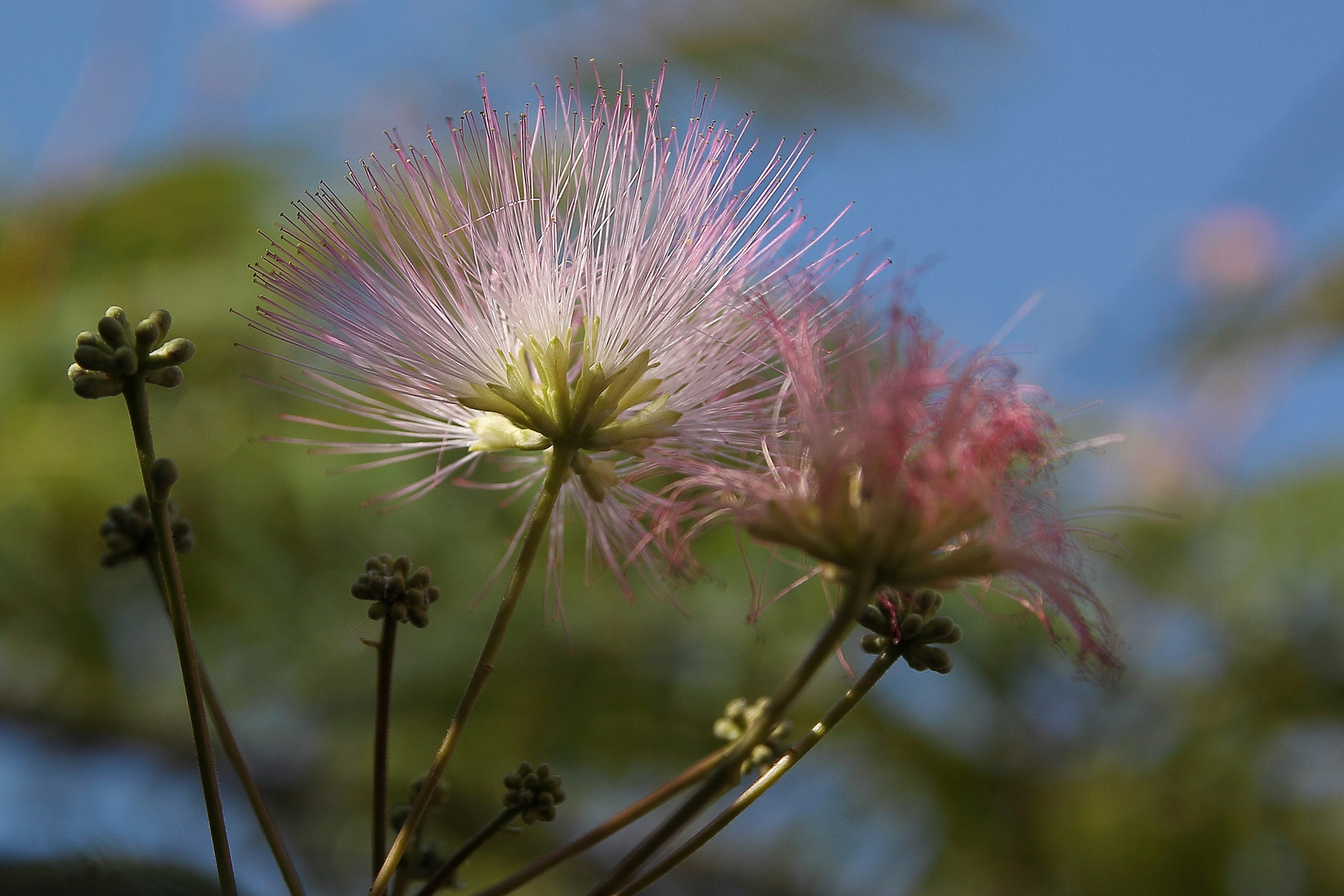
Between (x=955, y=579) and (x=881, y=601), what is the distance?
0.21 m

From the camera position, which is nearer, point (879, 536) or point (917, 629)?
point (879, 536)

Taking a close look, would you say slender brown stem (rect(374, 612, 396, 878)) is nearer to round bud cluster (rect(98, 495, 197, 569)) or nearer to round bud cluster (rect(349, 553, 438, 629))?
round bud cluster (rect(349, 553, 438, 629))

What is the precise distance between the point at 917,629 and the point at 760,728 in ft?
1.03

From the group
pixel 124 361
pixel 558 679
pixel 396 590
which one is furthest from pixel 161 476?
pixel 558 679

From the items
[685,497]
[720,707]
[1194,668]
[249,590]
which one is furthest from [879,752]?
[685,497]

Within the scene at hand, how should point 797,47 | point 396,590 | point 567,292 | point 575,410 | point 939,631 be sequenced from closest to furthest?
1. point 939,631
2. point 396,590
3. point 575,410
4. point 567,292
5. point 797,47

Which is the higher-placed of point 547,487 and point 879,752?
point 879,752

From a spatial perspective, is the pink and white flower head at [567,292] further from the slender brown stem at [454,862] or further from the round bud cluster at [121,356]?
the slender brown stem at [454,862]

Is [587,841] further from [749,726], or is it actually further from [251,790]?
[251,790]

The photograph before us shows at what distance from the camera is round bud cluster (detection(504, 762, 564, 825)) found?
60.6 inches

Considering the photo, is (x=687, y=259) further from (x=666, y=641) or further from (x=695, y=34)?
(x=695, y=34)

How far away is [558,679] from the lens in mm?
6391

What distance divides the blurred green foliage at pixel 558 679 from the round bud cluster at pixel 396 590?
4.23 meters

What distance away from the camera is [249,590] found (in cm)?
629
